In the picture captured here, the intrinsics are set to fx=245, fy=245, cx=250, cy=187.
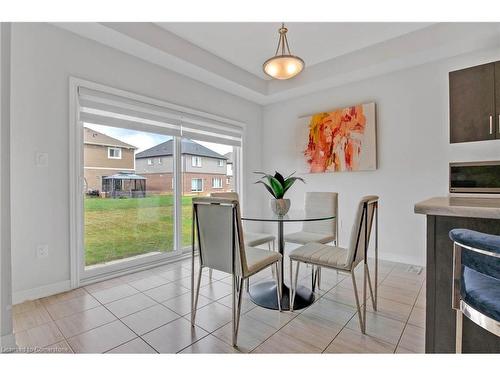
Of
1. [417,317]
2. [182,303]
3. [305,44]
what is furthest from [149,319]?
[305,44]

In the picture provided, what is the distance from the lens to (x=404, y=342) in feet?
5.07

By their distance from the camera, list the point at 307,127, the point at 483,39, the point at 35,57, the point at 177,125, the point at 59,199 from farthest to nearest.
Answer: the point at 307,127, the point at 177,125, the point at 483,39, the point at 59,199, the point at 35,57

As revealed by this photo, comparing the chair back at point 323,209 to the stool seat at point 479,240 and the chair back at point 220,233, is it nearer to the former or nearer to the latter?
the chair back at point 220,233

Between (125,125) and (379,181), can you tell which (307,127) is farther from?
(125,125)

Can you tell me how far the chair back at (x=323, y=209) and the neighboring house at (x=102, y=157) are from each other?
7.17 ft

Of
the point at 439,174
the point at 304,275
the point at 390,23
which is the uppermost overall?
the point at 390,23

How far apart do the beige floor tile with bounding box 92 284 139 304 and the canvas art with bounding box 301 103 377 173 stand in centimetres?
290

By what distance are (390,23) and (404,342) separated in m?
2.94

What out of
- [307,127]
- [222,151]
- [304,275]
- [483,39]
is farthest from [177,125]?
[483,39]

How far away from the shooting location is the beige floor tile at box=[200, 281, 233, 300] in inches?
88.7

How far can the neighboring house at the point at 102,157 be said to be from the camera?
101 inches

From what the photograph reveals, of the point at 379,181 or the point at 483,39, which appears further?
the point at 379,181

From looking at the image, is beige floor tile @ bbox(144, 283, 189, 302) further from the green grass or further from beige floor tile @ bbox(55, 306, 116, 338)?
the green grass

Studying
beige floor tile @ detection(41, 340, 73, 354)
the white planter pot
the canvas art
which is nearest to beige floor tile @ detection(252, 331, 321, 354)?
the white planter pot
